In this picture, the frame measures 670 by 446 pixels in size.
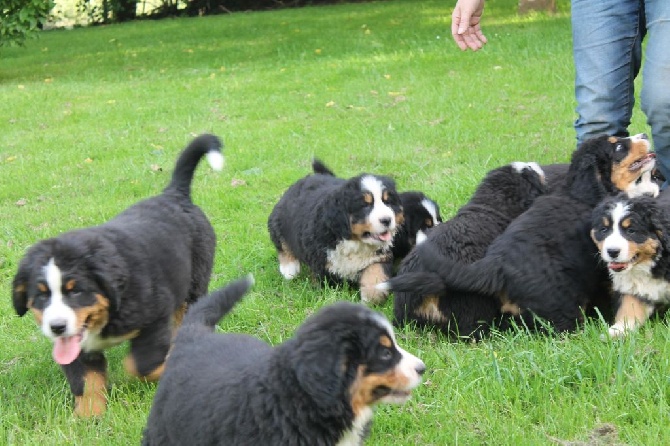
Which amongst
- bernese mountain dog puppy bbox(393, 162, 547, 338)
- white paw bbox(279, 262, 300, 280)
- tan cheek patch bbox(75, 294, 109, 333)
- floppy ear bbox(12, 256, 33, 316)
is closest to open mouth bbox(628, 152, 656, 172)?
bernese mountain dog puppy bbox(393, 162, 547, 338)

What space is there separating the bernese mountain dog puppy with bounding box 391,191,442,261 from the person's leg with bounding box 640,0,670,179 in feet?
5.10

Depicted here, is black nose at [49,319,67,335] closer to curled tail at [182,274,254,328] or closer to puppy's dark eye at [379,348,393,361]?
curled tail at [182,274,254,328]

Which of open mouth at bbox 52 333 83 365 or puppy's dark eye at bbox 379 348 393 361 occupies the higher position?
puppy's dark eye at bbox 379 348 393 361

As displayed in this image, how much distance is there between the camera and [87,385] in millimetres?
3709

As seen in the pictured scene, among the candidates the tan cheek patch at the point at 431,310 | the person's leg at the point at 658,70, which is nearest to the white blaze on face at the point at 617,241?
the person's leg at the point at 658,70

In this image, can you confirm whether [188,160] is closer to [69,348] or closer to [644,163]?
[69,348]

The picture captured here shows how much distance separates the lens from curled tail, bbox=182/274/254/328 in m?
3.29

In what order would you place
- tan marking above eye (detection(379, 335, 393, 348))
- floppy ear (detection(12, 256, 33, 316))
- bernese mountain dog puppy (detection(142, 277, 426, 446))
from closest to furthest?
bernese mountain dog puppy (detection(142, 277, 426, 446))
tan marking above eye (detection(379, 335, 393, 348))
floppy ear (detection(12, 256, 33, 316))

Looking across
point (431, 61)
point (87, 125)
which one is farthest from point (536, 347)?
point (431, 61)

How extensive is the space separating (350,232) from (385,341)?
265 centimetres

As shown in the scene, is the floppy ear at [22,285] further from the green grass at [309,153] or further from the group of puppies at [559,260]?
the group of puppies at [559,260]

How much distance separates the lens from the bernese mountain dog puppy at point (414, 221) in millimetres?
5559

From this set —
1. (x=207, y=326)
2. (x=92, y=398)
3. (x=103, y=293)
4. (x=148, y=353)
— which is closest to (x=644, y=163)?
(x=207, y=326)

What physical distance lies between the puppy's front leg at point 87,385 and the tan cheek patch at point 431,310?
1.63 metres
